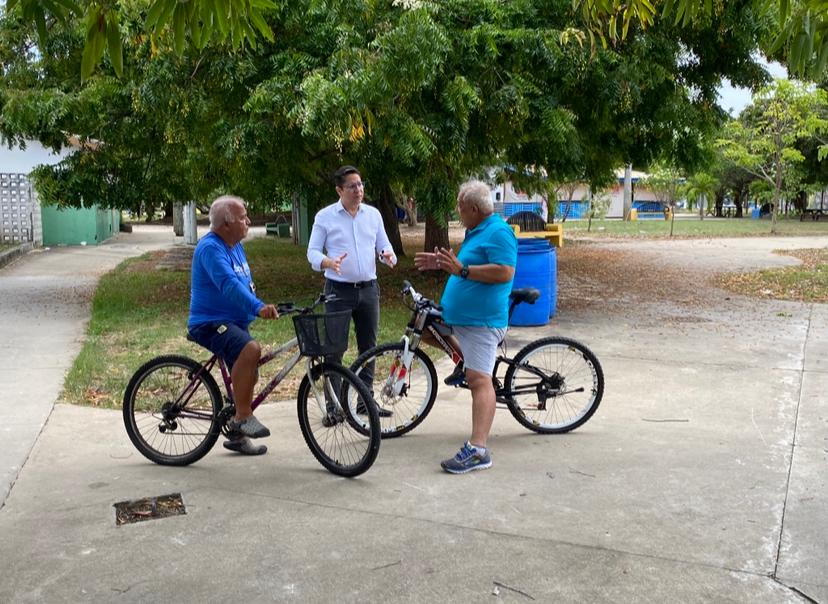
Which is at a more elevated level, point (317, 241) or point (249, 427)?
point (317, 241)

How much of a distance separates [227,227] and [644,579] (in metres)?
2.92

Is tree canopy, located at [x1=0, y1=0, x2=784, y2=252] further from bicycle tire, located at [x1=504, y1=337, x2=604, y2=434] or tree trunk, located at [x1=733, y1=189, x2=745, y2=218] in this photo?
tree trunk, located at [x1=733, y1=189, x2=745, y2=218]

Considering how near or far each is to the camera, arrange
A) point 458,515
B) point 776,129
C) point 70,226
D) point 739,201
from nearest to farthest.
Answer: point 458,515 < point 70,226 < point 776,129 < point 739,201

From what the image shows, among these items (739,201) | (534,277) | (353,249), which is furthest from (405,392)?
(739,201)

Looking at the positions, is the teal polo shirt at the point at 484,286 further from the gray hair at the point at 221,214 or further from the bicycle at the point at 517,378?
the gray hair at the point at 221,214

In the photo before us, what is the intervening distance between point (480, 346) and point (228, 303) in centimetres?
153

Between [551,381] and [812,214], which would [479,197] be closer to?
[551,381]

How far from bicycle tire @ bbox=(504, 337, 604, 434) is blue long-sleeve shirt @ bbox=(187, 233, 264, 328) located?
185 cm

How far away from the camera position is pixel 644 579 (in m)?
3.71

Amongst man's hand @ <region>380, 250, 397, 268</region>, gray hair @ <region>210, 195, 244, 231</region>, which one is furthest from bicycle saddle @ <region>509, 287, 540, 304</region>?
gray hair @ <region>210, 195, 244, 231</region>

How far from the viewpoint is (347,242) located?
610 cm

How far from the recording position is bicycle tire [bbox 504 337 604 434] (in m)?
5.73

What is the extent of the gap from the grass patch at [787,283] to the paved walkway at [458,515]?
289 inches

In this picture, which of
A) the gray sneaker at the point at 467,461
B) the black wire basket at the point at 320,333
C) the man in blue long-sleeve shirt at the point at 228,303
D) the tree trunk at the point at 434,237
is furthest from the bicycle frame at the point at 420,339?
the tree trunk at the point at 434,237
